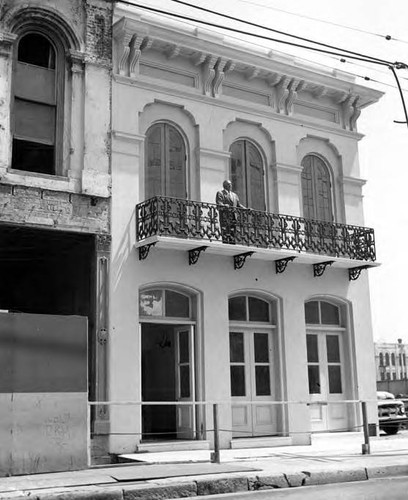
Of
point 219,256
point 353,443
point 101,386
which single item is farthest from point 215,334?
point 353,443

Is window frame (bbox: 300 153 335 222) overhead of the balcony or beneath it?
overhead

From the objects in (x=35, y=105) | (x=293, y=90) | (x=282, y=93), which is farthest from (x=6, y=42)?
(x=293, y=90)

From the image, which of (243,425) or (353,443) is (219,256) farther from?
(353,443)

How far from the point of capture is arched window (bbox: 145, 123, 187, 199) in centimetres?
1664

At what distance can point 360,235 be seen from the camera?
60.5 feet

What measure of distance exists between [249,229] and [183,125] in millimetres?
3020

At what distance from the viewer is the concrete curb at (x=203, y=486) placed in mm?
9539

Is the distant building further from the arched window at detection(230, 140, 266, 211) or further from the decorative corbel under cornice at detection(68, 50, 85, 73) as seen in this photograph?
the decorative corbel under cornice at detection(68, 50, 85, 73)

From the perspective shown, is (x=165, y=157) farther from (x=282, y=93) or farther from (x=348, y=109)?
(x=348, y=109)

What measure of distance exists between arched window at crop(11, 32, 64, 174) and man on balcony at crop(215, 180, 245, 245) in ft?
12.7

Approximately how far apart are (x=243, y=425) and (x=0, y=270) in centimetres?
762

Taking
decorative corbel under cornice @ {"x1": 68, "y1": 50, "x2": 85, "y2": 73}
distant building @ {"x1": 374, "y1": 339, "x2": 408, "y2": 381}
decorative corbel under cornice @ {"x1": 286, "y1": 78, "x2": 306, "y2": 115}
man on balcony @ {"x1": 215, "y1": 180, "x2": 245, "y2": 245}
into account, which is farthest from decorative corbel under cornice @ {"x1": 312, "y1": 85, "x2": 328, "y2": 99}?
distant building @ {"x1": 374, "y1": 339, "x2": 408, "y2": 381}

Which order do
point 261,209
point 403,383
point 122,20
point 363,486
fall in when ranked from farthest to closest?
1. point 403,383
2. point 261,209
3. point 122,20
4. point 363,486

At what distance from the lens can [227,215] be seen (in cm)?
1650
